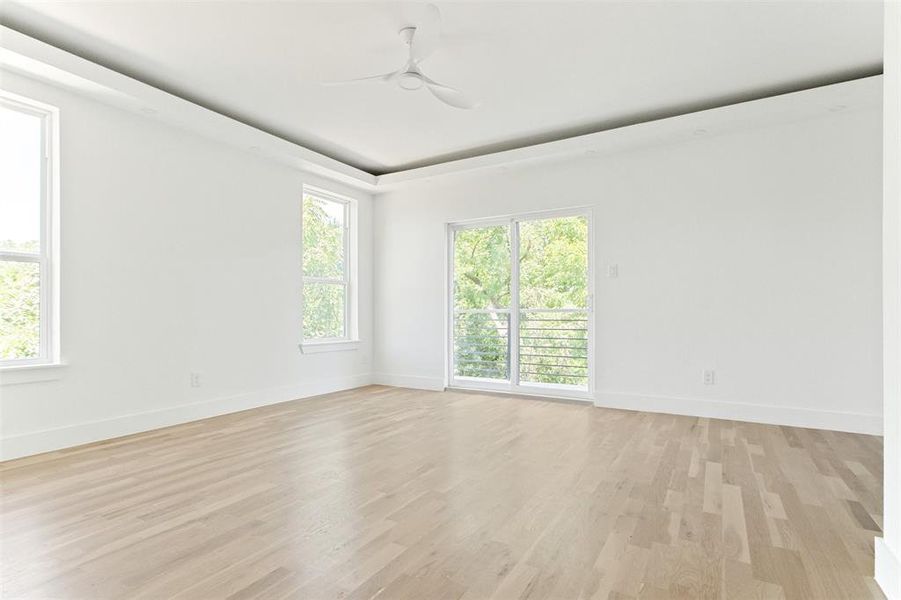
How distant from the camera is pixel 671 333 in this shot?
466 cm

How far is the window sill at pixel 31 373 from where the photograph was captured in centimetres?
316

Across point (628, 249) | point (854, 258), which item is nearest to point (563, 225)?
point (628, 249)

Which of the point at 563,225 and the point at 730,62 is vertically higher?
the point at 730,62

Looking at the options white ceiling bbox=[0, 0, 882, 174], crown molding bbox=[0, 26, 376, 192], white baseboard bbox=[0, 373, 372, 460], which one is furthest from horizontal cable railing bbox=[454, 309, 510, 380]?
crown molding bbox=[0, 26, 376, 192]

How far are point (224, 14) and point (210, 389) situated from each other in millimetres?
3148

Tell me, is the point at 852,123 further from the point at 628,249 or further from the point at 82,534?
the point at 82,534

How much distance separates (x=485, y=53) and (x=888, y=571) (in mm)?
3409

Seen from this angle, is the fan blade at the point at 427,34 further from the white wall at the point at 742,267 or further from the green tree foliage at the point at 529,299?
the green tree foliage at the point at 529,299

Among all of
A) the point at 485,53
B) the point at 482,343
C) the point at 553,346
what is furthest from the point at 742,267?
the point at 485,53

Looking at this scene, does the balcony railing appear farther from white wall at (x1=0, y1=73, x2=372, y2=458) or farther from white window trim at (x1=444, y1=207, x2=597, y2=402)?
white wall at (x1=0, y1=73, x2=372, y2=458)

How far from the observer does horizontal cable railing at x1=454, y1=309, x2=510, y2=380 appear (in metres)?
5.76

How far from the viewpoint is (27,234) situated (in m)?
3.38

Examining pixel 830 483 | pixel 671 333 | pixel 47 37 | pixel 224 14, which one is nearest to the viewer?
pixel 830 483

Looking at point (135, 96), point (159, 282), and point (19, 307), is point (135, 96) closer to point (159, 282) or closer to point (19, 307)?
point (159, 282)
